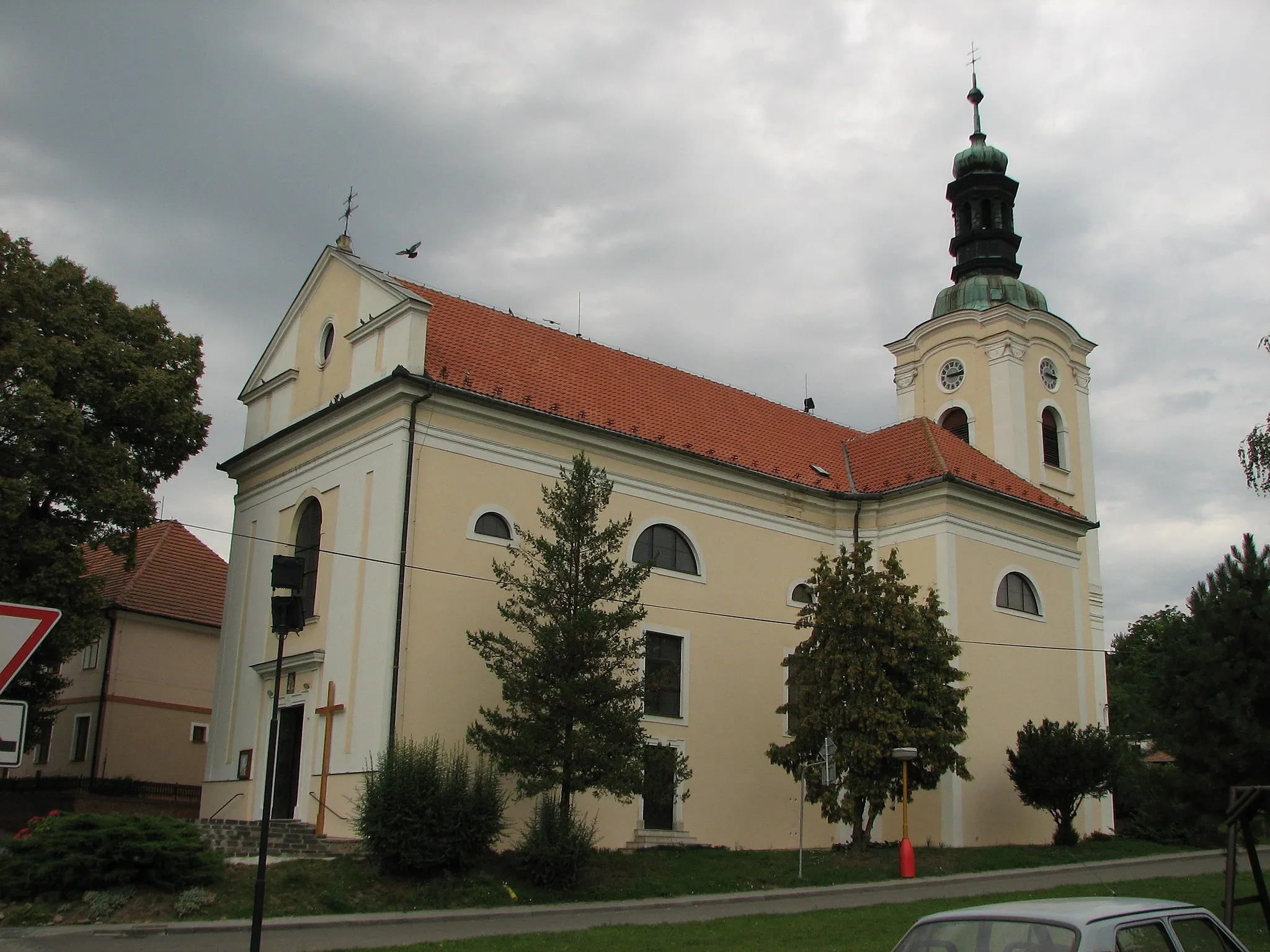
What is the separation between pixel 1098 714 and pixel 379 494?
1945 cm

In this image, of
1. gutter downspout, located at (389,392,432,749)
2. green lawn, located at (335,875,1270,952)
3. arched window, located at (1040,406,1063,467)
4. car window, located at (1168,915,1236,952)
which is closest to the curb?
green lawn, located at (335,875,1270,952)

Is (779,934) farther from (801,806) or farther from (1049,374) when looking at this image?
(1049,374)

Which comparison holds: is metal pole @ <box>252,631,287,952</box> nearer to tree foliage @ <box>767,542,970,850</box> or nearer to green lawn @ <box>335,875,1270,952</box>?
green lawn @ <box>335,875,1270,952</box>

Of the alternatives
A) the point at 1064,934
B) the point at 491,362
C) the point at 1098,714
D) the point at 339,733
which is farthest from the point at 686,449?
the point at 1064,934

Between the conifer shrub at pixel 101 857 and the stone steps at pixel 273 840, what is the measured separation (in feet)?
11.5

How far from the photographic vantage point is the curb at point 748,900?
13.8 meters

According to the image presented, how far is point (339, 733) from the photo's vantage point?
2103 cm

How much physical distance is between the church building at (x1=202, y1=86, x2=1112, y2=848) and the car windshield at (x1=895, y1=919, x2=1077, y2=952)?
12.9 m

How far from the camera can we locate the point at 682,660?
24.6m

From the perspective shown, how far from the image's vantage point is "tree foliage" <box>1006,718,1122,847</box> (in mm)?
25500

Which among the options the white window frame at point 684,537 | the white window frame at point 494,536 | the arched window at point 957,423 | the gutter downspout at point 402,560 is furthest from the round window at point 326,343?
the arched window at point 957,423

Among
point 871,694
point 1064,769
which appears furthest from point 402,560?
point 1064,769

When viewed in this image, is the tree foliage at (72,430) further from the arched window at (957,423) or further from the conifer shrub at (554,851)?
the arched window at (957,423)

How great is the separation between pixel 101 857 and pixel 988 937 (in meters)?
11.8
